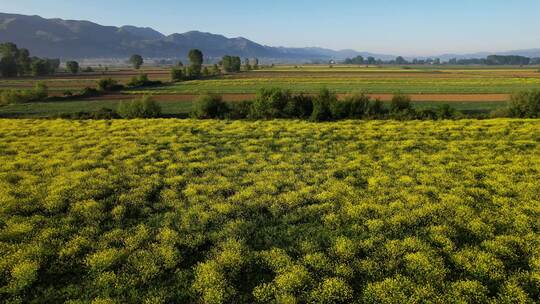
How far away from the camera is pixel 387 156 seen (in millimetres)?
31797

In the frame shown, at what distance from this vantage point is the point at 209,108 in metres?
57.9

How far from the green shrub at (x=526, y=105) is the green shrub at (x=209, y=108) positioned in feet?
144

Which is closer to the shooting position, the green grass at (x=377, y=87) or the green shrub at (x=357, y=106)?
the green shrub at (x=357, y=106)

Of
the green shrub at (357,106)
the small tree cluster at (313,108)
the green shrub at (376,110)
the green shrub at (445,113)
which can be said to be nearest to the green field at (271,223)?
the green shrub at (445,113)

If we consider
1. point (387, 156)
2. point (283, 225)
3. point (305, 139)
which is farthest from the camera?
point (305, 139)

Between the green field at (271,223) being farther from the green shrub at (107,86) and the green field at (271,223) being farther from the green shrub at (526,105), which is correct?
the green shrub at (107,86)

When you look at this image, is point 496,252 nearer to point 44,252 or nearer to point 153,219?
point 153,219

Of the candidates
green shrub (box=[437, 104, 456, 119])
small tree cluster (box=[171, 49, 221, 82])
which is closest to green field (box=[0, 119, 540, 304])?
green shrub (box=[437, 104, 456, 119])

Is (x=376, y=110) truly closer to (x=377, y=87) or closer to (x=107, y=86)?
(x=377, y=87)

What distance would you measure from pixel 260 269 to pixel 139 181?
1410cm

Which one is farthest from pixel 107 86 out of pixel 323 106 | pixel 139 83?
pixel 323 106

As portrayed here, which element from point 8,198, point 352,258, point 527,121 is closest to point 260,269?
point 352,258

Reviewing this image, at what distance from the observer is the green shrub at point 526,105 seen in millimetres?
53594

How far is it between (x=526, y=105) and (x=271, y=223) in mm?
52439
